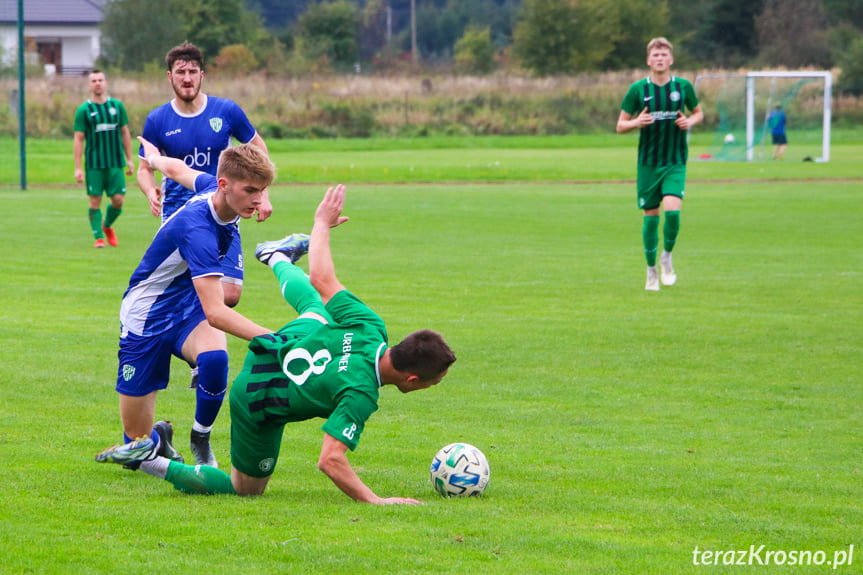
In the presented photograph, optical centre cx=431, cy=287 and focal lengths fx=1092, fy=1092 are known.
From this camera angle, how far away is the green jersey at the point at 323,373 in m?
4.87

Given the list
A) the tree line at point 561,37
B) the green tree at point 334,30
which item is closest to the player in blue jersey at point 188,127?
the tree line at point 561,37

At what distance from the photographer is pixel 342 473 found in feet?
16.0

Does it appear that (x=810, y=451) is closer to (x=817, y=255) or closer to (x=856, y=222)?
(x=817, y=255)

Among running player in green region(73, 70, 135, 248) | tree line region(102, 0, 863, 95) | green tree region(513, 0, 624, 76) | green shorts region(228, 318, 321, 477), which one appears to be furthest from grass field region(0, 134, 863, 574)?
green tree region(513, 0, 624, 76)

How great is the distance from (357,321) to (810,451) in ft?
9.97

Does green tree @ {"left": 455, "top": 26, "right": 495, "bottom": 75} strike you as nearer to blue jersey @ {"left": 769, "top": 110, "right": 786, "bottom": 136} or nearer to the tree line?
the tree line

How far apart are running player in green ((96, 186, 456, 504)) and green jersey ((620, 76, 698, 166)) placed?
25.3 feet

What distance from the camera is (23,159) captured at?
26844mm

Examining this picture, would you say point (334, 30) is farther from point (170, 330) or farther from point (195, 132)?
point (170, 330)

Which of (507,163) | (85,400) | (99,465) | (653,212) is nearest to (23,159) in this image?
(507,163)

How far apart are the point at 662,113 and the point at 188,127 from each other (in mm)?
6278

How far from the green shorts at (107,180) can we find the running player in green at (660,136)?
319 inches

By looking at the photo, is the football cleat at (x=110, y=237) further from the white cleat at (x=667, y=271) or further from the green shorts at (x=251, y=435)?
the green shorts at (x=251, y=435)

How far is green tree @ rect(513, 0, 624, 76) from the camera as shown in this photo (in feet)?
229
